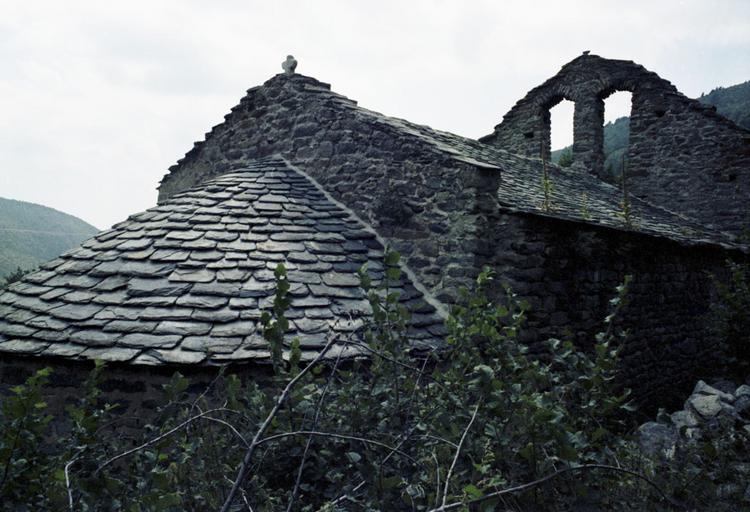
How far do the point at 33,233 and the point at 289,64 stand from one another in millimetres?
58434

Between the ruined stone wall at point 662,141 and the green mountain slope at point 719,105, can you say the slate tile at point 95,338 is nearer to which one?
the ruined stone wall at point 662,141

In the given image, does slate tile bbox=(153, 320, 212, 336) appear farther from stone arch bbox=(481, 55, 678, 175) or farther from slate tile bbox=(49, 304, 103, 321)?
stone arch bbox=(481, 55, 678, 175)

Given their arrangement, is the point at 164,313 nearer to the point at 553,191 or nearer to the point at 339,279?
the point at 339,279

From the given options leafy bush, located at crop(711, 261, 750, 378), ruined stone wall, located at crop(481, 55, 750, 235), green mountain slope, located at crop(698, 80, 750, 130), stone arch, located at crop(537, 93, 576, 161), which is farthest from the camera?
green mountain slope, located at crop(698, 80, 750, 130)

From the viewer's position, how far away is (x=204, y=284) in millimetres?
4363

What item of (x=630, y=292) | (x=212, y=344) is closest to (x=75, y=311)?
(x=212, y=344)

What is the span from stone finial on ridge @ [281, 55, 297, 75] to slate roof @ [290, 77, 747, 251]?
0.27m

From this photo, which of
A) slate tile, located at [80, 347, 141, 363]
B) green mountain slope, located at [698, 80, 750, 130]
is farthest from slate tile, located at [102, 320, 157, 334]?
green mountain slope, located at [698, 80, 750, 130]

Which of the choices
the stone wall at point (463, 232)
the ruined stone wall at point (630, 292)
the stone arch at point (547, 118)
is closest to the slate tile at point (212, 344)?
the stone wall at point (463, 232)

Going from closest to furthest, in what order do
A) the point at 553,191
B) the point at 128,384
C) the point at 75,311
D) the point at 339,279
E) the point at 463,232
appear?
the point at 128,384, the point at 75,311, the point at 339,279, the point at 463,232, the point at 553,191

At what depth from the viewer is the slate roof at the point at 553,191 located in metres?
5.63

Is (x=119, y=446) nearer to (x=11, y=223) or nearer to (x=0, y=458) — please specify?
(x=0, y=458)

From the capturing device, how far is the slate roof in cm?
563

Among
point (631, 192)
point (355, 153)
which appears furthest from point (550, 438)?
point (631, 192)
